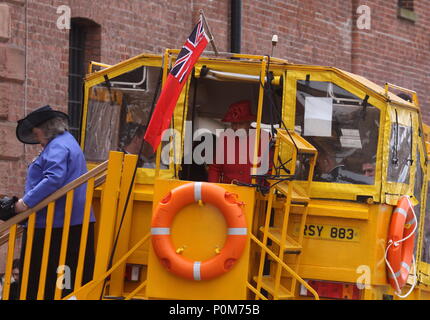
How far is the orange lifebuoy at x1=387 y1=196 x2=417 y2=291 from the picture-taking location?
8.89 m

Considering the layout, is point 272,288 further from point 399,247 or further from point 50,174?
point 50,174

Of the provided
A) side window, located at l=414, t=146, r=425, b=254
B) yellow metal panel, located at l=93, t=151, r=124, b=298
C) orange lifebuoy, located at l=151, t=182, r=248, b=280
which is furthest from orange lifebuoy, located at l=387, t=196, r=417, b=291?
yellow metal panel, located at l=93, t=151, r=124, b=298

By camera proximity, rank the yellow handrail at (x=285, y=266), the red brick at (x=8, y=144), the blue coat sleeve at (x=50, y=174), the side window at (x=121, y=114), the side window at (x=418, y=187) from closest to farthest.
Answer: the yellow handrail at (x=285, y=266)
the blue coat sleeve at (x=50, y=174)
the side window at (x=121, y=114)
the side window at (x=418, y=187)
the red brick at (x=8, y=144)

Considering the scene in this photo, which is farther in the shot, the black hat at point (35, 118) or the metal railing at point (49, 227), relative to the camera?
the black hat at point (35, 118)

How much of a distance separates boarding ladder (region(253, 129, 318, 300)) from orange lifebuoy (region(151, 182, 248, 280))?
28cm

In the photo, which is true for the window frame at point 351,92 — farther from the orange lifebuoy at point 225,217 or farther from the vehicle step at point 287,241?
the orange lifebuoy at point 225,217

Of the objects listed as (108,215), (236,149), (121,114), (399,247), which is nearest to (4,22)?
(121,114)

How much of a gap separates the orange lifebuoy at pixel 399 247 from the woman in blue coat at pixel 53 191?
265 cm

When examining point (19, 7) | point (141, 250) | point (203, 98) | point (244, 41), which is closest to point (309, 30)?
point (244, 41)

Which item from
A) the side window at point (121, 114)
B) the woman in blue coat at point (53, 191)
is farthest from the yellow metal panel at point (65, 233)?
the side window at point (121, 114)

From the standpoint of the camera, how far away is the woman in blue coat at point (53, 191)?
8.25 meters

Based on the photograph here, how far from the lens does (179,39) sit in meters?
15.9
